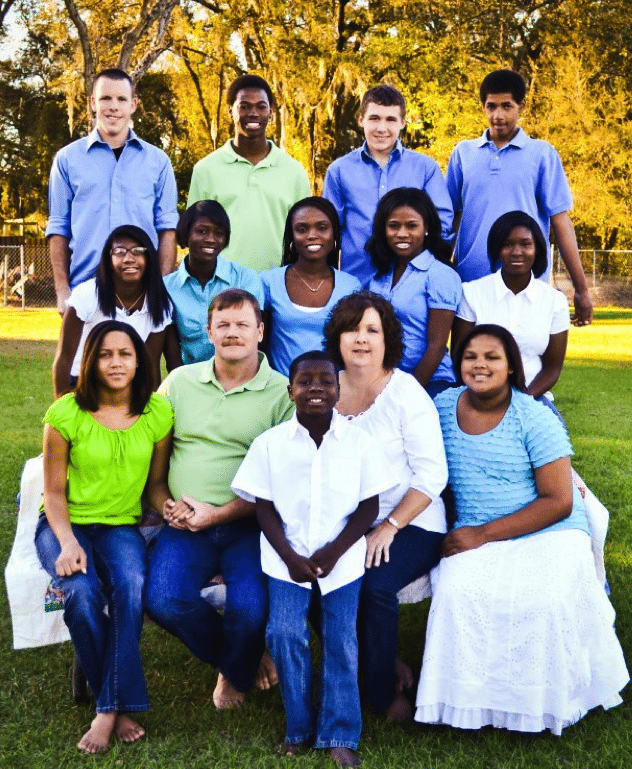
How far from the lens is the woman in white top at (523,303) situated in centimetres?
512

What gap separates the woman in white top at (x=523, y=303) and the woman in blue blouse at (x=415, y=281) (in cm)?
14

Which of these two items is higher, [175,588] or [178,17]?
[178,17]

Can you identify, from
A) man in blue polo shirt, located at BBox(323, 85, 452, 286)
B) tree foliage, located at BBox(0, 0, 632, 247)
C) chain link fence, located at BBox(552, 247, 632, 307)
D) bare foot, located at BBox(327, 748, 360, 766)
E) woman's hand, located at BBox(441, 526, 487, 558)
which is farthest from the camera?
chain link fence, located at BBox(552, 247, 632, 307)

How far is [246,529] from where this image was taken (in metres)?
4.46

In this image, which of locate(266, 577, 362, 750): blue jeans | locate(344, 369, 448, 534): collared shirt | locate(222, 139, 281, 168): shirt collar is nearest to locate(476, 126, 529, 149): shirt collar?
locate(222, 139, 281, 168): shirt collar

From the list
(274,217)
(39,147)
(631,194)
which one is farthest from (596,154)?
(274,217)

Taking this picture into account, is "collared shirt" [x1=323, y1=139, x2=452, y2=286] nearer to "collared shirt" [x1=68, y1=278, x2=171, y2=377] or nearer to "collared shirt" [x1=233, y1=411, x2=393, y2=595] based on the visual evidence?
"collared shirt" [x1=68, y1=278, x2=171, y2=377]

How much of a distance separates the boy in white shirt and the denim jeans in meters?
0.12

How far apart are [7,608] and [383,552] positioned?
99.3 inches

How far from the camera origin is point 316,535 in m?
4.04

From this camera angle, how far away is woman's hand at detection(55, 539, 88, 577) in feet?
13.3

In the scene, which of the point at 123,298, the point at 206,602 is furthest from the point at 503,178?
the point at 206,602

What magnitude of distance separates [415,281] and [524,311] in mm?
567

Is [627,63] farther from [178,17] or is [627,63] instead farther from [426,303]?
[426,303]
